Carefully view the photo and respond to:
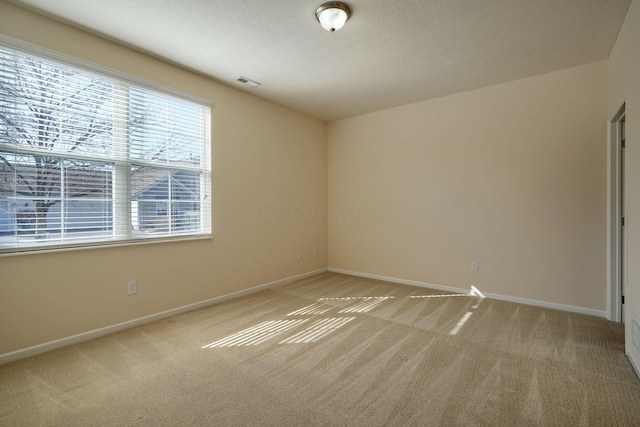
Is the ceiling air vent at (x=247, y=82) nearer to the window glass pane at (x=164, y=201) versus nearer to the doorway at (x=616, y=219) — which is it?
the window glass pane at (x=164, y=201)

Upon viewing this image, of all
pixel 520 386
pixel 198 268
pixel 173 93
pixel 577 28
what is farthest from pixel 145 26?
pixel 520 386

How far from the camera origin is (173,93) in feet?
10.2

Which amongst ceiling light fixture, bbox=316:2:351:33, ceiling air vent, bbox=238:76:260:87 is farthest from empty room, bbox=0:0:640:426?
ceiling air vent, bbox=238:76:260:87

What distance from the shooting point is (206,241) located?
3.44 m

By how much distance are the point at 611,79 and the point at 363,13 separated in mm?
2609

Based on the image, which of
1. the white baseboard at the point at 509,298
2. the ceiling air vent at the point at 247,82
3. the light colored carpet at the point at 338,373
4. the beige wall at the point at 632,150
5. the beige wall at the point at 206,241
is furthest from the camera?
the ceiling air vent at the point at 247,82

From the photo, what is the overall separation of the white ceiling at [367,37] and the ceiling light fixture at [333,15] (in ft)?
0.18

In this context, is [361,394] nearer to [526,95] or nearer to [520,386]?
[520,386]

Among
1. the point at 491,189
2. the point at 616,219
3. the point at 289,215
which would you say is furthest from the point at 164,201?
the point at 616,219

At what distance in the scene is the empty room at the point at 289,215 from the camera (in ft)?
Answer: 6.27

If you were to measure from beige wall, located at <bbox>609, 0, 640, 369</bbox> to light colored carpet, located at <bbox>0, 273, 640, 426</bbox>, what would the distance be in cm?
45

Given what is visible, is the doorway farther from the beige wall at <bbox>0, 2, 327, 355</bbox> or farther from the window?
the window

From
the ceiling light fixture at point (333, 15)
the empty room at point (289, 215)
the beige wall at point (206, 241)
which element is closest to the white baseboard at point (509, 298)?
the empty room at point (289, 215)

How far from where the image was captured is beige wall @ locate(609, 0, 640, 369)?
2.02m
